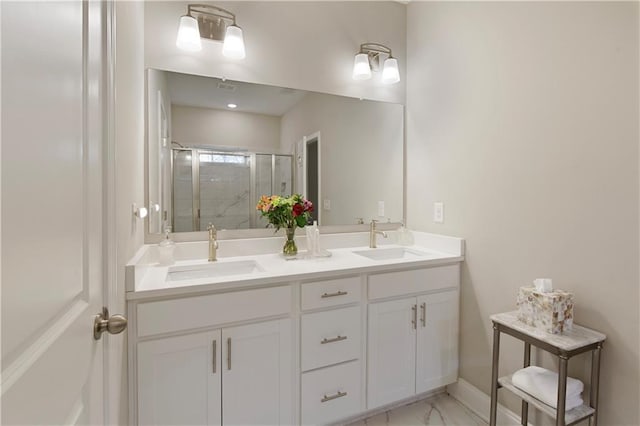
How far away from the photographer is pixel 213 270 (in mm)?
1764

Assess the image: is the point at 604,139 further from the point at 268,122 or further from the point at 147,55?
the point at 147,55

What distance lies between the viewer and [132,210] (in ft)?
4.53

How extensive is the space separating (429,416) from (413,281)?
0.80 metres

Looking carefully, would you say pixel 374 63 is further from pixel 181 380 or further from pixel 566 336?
pixel 181 380

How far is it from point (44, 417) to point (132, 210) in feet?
3.26

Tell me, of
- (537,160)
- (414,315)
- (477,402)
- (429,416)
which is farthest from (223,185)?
(477,402)

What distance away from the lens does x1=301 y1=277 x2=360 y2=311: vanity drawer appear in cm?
158

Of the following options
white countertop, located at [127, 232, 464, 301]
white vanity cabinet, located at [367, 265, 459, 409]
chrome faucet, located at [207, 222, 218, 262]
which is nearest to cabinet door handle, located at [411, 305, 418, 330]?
white vanity cabinet, located at [367, 265, 459, 409]

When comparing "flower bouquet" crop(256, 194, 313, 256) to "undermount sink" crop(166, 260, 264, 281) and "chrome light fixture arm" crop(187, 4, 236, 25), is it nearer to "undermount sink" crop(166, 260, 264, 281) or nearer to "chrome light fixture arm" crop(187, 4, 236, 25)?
"undermount sink" crop(166, 260, 264, 281)

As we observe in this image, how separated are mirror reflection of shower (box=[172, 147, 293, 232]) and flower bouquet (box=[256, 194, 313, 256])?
11 cm

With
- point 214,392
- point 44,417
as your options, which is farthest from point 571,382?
point 44,417

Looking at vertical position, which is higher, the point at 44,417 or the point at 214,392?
the point at 44,417

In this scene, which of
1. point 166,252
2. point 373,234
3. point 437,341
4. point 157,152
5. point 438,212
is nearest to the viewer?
point 166,252

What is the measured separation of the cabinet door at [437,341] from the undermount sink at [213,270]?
3.26ft
